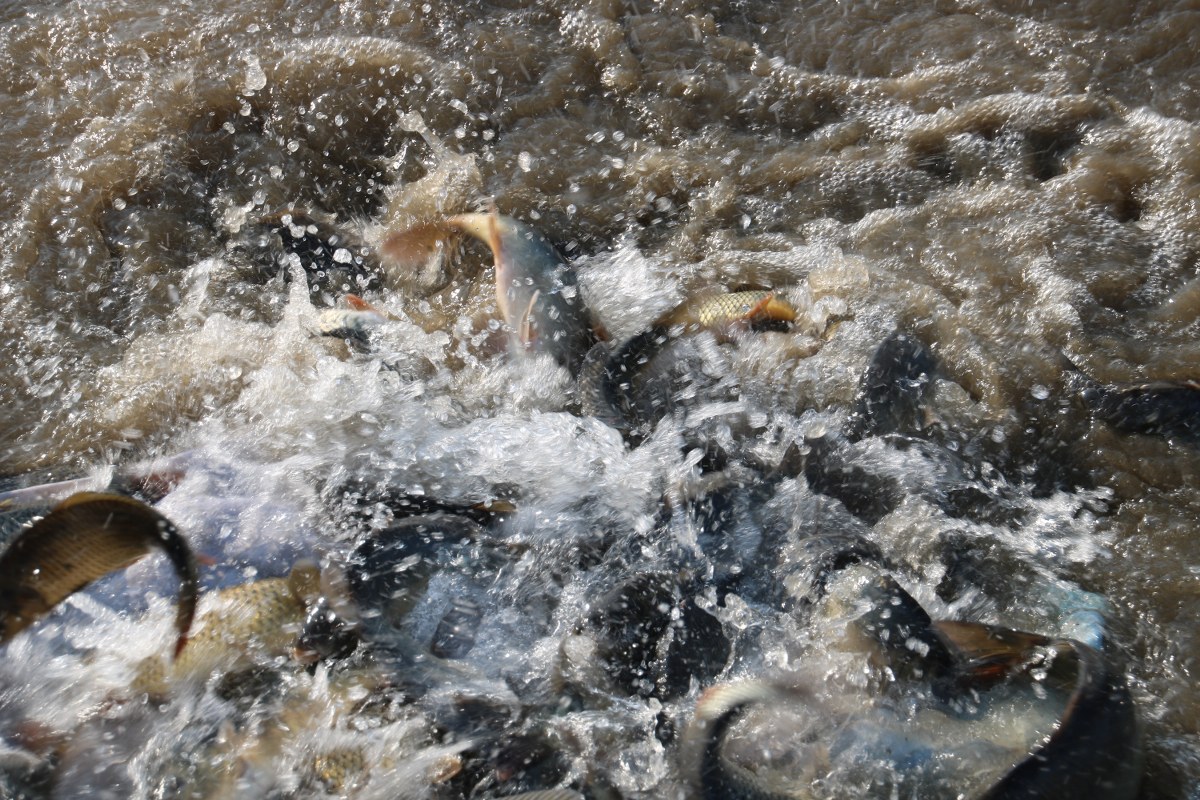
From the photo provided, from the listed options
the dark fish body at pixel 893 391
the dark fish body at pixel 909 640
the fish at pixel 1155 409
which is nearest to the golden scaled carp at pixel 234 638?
the dark fish body at pixel 909 640

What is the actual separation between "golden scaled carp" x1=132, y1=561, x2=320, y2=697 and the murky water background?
0.30 feet

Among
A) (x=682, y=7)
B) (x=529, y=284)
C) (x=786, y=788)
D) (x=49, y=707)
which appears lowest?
(x=786, y=788)

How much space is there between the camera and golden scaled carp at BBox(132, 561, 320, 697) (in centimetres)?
218

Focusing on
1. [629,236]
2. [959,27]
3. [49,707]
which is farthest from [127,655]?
[959,27]

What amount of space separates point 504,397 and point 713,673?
4.05 ft

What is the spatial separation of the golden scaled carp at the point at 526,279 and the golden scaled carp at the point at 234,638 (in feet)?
3.90

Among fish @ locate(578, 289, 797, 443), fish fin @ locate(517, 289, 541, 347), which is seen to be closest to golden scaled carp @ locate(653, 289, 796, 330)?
fish @ locate(578, 289, 797, 443)

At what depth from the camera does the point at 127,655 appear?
2.23 metres

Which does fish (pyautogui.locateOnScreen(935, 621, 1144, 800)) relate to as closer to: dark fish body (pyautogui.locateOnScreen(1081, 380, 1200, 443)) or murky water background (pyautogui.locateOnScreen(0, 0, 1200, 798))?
murky water background (pyautogui.locateOnScreen(0, 0, 1200, 798))

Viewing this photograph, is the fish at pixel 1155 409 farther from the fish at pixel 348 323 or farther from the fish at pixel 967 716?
the fish at pixel 348 323

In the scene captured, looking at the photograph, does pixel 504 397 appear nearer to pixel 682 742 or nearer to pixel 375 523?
pixel 375 523

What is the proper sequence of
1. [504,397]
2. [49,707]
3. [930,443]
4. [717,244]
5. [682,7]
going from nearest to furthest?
[49,707] → [930,443] → [504,397] → [717,244] → [682,7]

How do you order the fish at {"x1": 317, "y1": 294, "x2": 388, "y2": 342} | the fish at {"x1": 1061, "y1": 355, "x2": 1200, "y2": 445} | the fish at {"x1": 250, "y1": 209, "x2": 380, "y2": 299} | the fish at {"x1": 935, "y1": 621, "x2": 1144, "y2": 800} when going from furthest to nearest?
the fish at {"x1": 250, "y1": 209, "x2": 380, "y2": 299}, the fish at {"x1": 317, "y1": 294, "x2": 388, "y2": 342}, the fish at {"x1": 1061, "y1": 355, "x2": 1200, "y2": 445}, the fish at {"x1": 935, "y1": 621, "x2": 1144, "y2": 800}

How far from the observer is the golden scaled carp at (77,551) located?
6.16 feet
